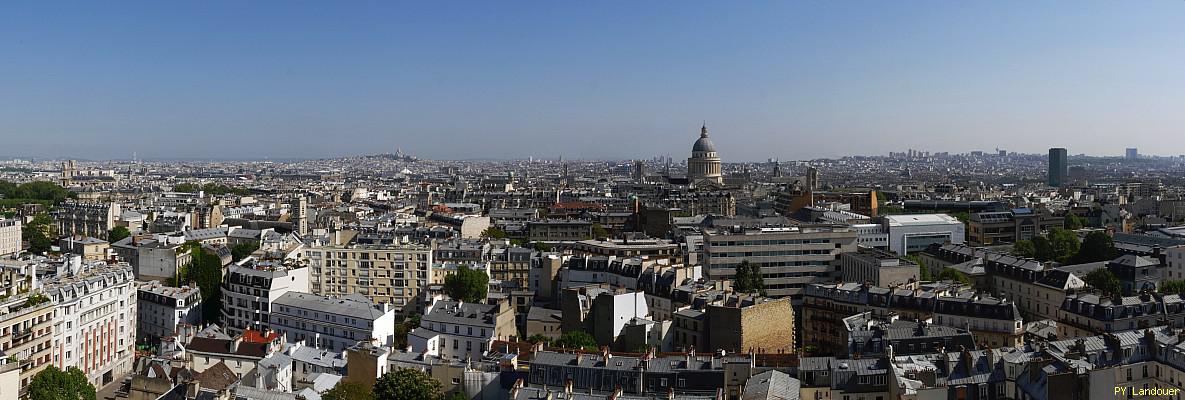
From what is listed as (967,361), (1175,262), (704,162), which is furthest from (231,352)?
(704,162)

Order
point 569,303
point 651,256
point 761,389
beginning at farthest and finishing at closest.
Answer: point 651,256 < point 569,303 < point 761,389

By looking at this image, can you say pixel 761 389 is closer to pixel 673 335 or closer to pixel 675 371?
pixel 675 371

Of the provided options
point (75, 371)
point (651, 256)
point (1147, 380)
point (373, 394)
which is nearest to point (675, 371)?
point (373, 394)

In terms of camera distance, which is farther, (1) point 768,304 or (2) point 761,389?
(1) point 768,304

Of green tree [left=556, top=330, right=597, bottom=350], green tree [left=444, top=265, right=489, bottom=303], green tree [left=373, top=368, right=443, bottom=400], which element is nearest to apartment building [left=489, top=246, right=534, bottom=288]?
green tree [left=444, top=265, right=489, bottom=303]

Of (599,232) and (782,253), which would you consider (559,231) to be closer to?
(599,232)

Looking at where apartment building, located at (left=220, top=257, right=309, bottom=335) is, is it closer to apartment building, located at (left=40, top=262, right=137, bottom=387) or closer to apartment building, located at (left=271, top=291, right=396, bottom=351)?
→ apartment building, located at (left=271, top=291, right=396, bottom=351)
